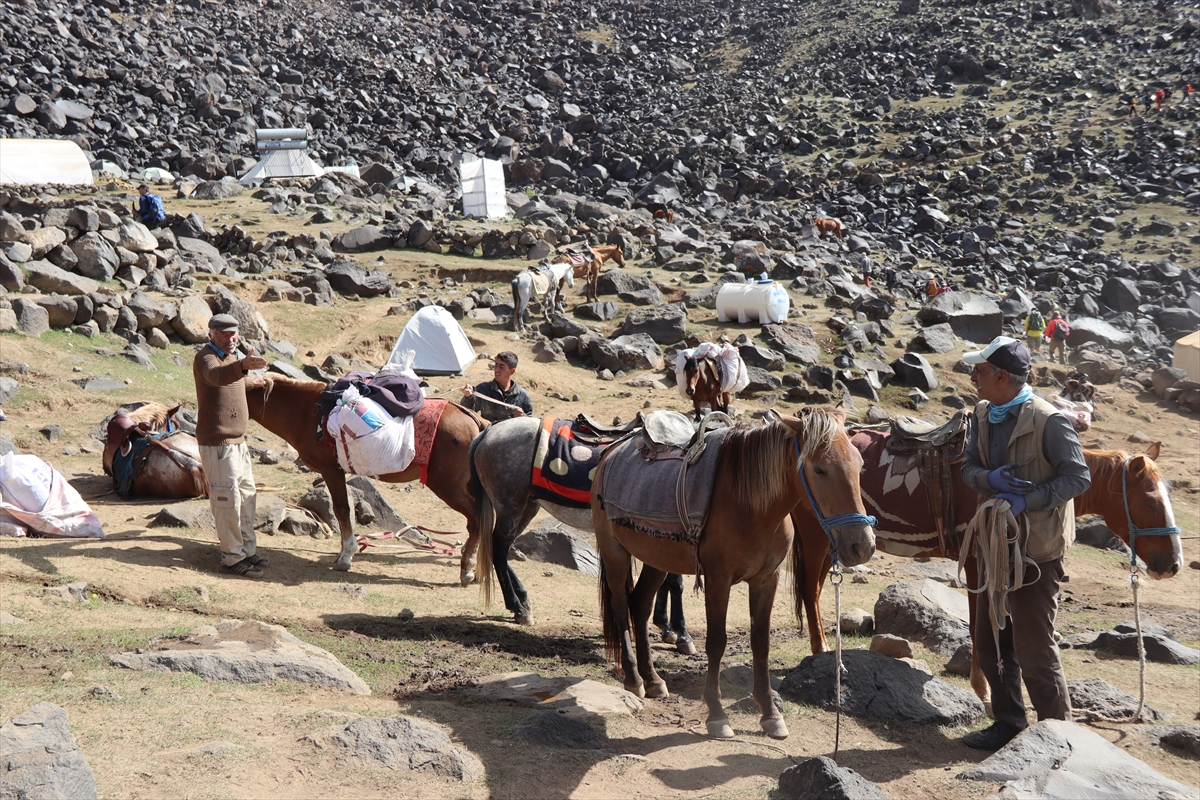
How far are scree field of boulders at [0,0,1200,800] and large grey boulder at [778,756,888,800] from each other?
0.02 m

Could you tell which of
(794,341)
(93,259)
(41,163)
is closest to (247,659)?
(93,259)

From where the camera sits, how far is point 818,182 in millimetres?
39250

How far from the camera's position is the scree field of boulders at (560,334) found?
4707 millimetres

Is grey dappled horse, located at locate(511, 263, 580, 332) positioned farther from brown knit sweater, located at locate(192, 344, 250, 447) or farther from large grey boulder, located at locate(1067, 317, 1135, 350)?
large grey boulder, located at locate(1067, 317, 1135, 350)

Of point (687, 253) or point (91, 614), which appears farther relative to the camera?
point (687, 253)

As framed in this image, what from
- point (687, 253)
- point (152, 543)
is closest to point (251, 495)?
point (152, 543)

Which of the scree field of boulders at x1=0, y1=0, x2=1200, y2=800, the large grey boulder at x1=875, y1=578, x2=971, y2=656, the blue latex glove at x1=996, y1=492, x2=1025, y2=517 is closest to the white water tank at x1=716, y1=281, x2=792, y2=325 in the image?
the scree field of boulders at x1=0, y1=0, x2=1200, y2=800

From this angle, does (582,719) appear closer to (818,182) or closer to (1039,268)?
(1039,268)

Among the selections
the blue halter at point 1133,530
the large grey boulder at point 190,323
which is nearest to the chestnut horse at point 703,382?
the blue halter at point 1133,530

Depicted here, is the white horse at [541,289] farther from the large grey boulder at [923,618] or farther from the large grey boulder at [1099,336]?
the large grey boulder at [1099,336]

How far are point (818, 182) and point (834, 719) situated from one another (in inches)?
1433

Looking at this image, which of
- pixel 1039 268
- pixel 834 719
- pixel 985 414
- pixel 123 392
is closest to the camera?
pixel 985 414

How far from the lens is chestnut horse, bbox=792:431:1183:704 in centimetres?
593

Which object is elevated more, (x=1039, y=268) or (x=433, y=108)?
(x=433, y=108)
